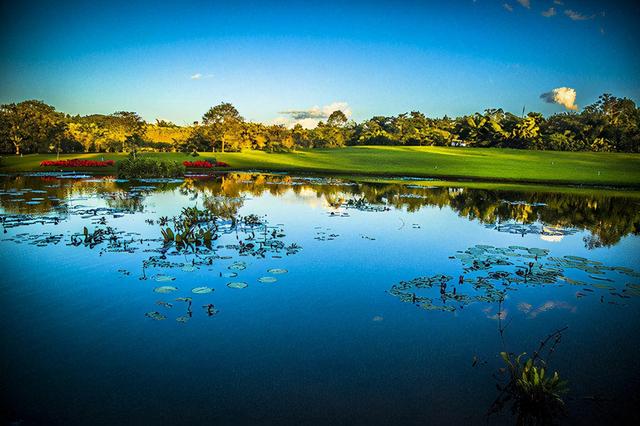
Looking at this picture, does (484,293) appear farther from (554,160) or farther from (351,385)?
(554,160)

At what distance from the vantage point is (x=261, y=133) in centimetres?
10075

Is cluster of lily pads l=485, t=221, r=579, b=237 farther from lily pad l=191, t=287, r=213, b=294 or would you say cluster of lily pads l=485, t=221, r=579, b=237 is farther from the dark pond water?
lily pad l=191, t=287, r=213, b=294

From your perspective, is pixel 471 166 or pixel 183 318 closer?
pixel 183 318

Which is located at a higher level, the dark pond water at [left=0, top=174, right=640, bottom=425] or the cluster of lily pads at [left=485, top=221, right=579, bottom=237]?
the cluster of lily pads at [left=485, top=221, right=579, bottom=237]

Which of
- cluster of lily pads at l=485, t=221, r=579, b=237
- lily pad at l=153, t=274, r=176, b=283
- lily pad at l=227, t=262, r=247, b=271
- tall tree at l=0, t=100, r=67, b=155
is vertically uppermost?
tall tree at l=0, t=100, r=67, b=155

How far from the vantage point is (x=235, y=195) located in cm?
2784

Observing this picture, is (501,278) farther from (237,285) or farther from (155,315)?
(155,315)

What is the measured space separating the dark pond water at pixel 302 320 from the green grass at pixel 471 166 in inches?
1231

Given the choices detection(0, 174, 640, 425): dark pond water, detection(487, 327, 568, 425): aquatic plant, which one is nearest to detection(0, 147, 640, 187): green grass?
detection(0, 174, 640, 425): dark pond water

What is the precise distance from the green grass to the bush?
694cm

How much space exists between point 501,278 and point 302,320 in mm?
6382

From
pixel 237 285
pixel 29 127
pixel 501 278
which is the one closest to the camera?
pixel 237 285

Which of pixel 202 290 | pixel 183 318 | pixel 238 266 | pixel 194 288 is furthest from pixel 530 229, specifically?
pixel 183 318

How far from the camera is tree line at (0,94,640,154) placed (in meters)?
72.1
